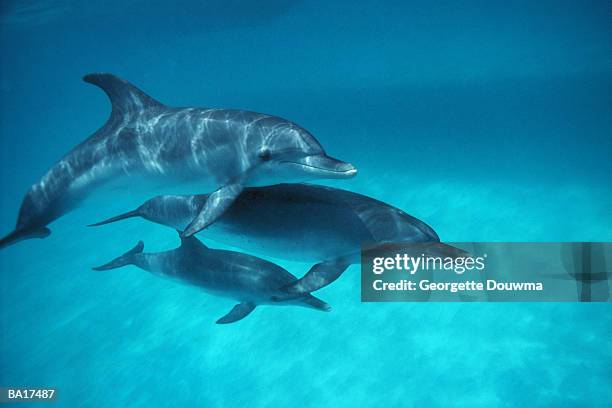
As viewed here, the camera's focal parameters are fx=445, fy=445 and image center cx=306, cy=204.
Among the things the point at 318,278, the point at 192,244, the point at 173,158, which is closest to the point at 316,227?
the point at 318,278

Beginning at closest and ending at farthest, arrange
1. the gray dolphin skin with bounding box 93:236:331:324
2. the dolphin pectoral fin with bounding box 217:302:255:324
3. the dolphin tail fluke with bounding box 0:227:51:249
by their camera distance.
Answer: the dolphin tail fluke with bounding box 0:227:51:249 → the gray dolphin skin with bounding box 93:236:331:324 → the dolphin pectoral fin with bounding box 217:302:255:324

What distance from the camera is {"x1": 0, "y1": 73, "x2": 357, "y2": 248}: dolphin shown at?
13.6ft

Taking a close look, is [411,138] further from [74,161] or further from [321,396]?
[74,161]

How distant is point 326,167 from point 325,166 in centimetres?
2

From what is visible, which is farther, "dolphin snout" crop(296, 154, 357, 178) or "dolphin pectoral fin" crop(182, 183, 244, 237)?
"dolphin pectoral fin" crop(182, 183, 244, 237)

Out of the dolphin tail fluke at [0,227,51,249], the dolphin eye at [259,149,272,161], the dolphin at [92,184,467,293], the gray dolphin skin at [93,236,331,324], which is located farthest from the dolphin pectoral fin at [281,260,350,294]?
the dolphin tail fluke at [0,227,51,249]

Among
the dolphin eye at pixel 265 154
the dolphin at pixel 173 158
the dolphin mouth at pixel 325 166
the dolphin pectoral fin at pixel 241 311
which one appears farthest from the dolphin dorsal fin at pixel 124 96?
the dolphin pectoral fin at pixel 241 311

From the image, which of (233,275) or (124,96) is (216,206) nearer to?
(233,275)

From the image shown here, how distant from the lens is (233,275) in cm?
564

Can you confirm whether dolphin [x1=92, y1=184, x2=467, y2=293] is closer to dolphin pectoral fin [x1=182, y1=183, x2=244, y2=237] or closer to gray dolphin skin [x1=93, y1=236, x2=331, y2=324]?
dolphin pectoral fin [x1=182, y1=183, x2=244, y2=237]

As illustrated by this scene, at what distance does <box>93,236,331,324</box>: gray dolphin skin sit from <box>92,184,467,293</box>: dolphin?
658 millimetres

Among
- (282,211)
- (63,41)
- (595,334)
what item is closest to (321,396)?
(282,211)

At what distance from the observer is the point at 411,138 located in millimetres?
15836

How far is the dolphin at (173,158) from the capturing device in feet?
13.6
